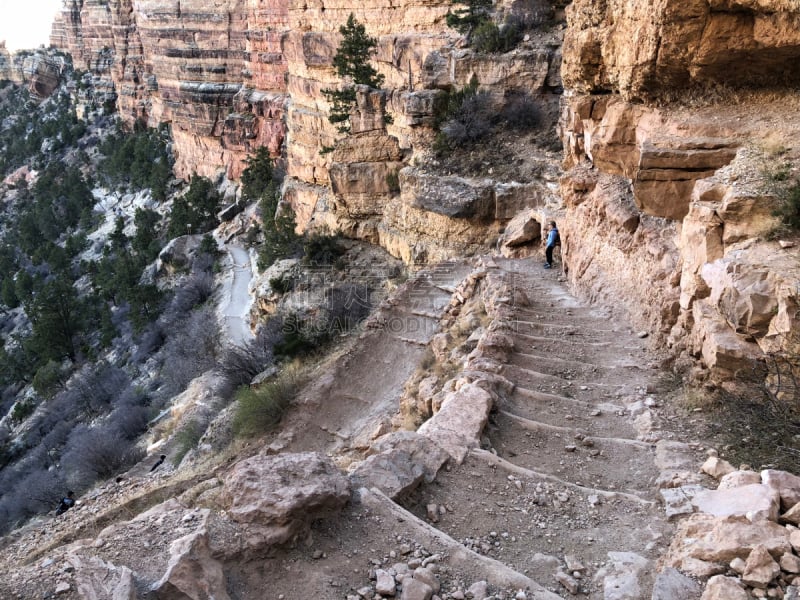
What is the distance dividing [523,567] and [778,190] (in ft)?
12.9

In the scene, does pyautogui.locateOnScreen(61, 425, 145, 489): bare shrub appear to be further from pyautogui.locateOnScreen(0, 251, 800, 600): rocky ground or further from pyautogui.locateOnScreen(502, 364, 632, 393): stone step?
pyautogui.locateOnScreen(502, 364, 632, 393): stone step

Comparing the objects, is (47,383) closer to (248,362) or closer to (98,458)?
(98,458)

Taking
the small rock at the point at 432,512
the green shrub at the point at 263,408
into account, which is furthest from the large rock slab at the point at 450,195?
the small rock at the point at 432,512

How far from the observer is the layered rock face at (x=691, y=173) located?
16.5ft

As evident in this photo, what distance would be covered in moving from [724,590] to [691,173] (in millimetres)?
4954

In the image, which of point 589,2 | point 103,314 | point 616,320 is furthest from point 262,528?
point 103,314

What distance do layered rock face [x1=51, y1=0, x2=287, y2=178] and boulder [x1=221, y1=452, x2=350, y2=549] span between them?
3062 cm

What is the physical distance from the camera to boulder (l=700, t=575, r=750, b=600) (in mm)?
2834

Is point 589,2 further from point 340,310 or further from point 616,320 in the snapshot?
point 340,310

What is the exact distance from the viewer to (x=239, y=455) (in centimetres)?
915

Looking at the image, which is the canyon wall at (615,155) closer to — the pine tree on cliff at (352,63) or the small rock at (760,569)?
the pine tree on cliff at (352,63)

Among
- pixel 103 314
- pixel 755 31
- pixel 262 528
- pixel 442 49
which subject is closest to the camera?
pixel 262 528

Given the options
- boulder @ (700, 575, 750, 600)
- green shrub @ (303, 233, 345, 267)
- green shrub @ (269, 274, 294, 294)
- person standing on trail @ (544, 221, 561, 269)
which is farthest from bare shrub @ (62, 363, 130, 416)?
boulder @ (700, 575, 750, 600)

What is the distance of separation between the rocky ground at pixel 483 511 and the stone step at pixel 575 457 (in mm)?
15
